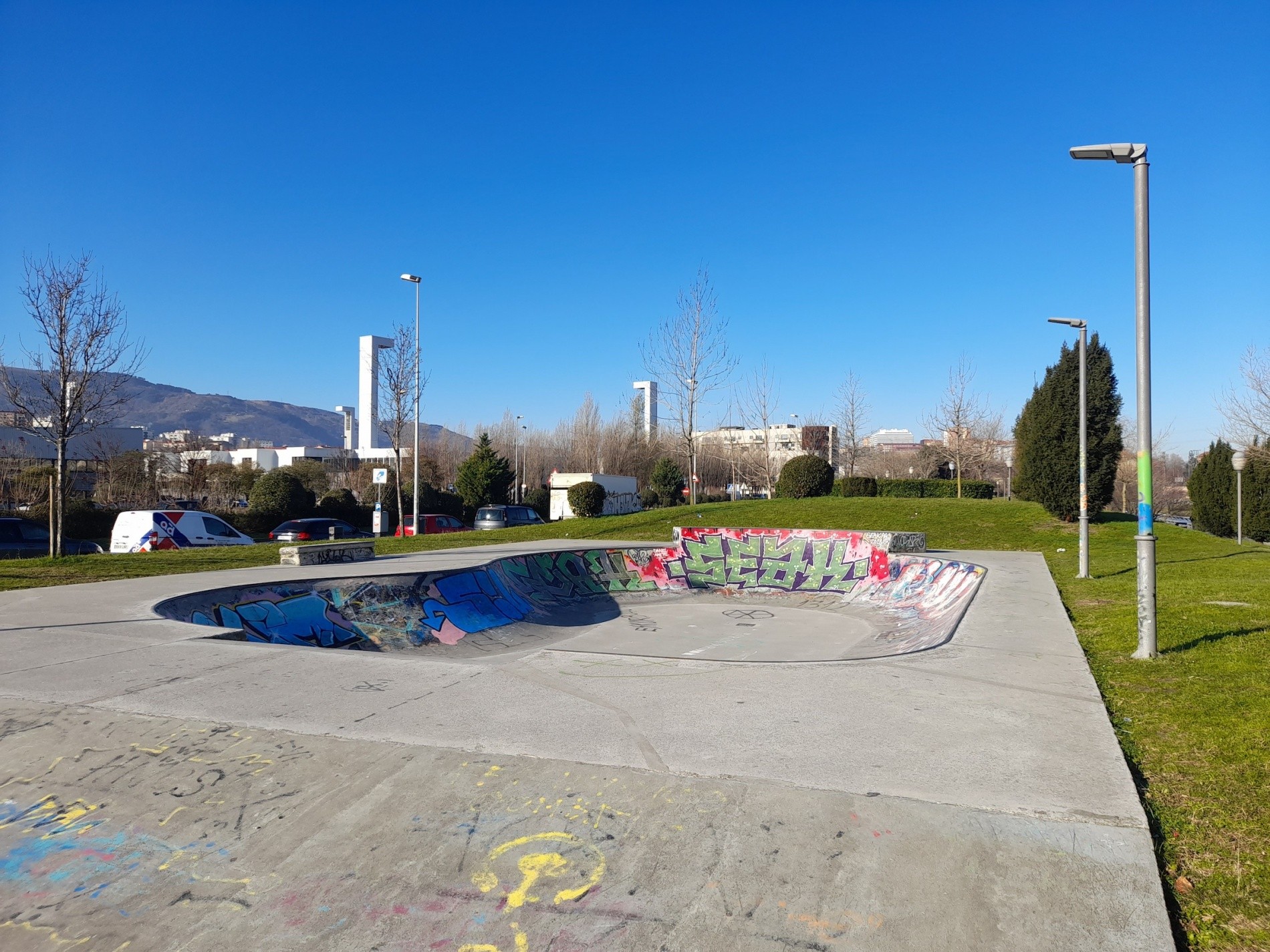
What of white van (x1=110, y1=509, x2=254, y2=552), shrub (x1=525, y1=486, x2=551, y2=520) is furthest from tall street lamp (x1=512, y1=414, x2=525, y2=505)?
white van (x1=110, y1=509, x2=254, y2=552)

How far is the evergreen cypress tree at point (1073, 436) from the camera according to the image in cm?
2405

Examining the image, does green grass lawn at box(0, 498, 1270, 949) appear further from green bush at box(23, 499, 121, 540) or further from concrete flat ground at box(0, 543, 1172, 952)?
green bush at box(23, 499, 121, 540)

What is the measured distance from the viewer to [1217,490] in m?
33.5

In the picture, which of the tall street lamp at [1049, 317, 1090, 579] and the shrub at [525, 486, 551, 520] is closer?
the tall street lamp at [1049, 317, 1090, 579]

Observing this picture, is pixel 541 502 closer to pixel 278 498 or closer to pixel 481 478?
pixel 481 478

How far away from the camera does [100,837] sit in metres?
3.66

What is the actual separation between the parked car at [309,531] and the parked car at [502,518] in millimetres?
5348

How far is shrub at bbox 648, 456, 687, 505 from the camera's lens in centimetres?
4703

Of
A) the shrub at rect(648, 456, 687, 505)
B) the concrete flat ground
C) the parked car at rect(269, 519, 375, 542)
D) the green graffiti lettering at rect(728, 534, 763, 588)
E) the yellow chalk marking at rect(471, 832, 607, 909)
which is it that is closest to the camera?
the concrete flat ground

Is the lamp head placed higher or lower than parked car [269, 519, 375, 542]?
higher

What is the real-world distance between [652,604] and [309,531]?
47.7 feet

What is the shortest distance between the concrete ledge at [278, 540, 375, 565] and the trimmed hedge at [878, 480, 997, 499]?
28045mm

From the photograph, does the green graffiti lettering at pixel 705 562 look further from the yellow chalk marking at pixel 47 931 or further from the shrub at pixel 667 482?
the shrub at pixel 667 482

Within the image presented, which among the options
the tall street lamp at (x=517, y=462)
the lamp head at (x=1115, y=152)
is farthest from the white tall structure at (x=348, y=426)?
the lamp head at (x=1115, y=152)
